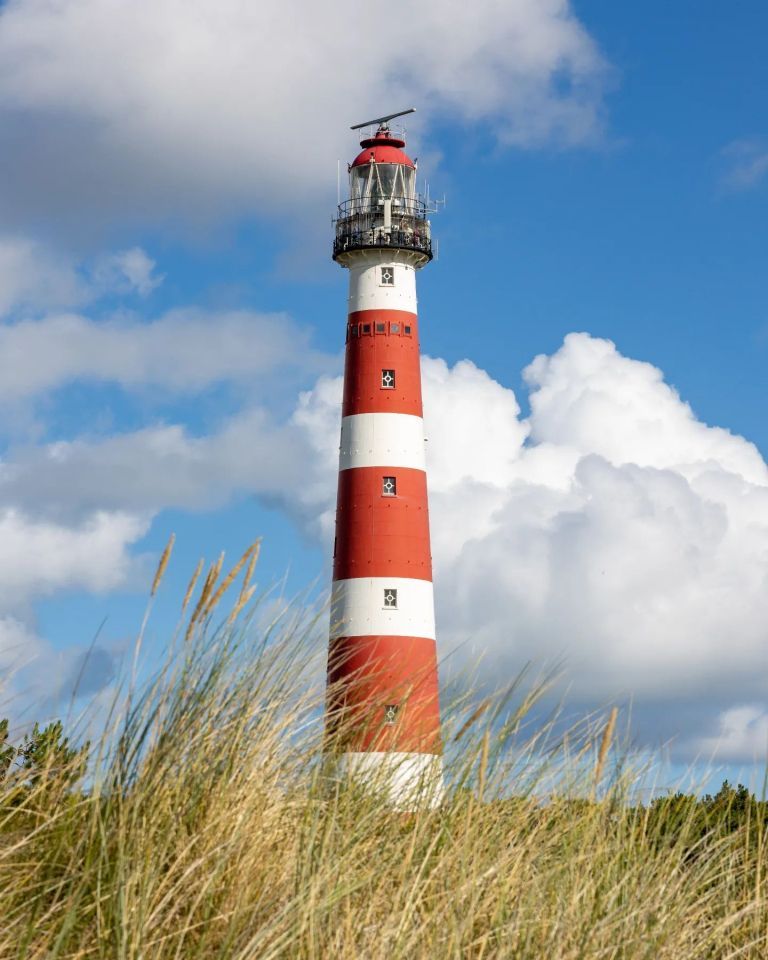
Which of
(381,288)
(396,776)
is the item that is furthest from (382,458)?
(396,776)

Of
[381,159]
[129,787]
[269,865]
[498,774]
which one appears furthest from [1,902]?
[381,159]

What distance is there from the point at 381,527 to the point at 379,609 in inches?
66.1

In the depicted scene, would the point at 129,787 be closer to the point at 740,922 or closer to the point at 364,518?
the point at 740,922

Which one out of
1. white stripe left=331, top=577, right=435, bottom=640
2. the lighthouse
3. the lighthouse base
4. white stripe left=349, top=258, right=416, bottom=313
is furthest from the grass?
white stripe left=349, top=258, right=416, bottom=313

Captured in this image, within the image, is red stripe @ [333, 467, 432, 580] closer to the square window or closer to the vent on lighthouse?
the vent on lighthouse

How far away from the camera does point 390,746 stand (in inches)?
270

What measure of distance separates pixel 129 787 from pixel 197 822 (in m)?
0.38

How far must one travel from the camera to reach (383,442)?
1083 inches

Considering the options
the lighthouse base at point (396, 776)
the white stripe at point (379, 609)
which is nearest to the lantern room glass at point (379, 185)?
the white stripe at point (379, 609)

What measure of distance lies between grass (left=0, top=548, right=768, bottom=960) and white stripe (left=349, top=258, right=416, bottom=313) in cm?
2266

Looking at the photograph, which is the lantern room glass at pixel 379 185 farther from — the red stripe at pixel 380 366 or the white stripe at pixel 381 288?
the red stripe at pixel 380 366

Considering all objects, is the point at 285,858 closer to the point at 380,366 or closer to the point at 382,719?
the point at 382,719

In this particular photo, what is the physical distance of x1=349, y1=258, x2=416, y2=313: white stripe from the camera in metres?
29.2

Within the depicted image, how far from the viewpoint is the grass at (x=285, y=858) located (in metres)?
5.06
